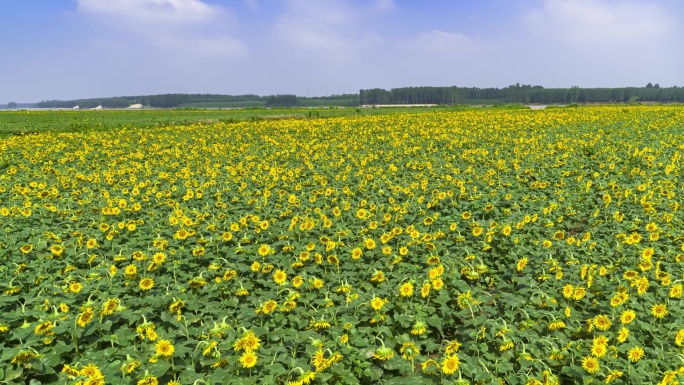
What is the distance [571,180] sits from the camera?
10.3 meters

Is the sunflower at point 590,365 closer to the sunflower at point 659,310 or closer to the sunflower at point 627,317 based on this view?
the sunflower at point 627,317

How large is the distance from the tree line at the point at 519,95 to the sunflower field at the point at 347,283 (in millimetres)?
141997

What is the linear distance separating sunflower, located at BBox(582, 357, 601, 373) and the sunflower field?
2cm

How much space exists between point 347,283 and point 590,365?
8.24 ft

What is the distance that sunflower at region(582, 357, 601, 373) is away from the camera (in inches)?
121

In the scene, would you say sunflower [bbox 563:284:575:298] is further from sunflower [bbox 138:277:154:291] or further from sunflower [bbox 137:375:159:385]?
sunflower [bbox 138:277:154:291]

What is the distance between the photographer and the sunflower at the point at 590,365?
10.1 ft

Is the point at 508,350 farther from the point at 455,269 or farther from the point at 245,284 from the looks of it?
the point at 245,284

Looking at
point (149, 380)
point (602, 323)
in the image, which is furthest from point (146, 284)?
point (602, 323)

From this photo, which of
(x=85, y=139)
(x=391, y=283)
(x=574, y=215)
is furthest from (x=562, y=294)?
(x=85, y=139)

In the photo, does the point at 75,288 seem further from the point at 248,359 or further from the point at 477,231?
the point at 477,231

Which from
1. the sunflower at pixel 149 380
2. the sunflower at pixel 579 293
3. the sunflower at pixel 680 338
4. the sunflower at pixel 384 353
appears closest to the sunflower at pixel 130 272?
the sunflower at pixel 149 380

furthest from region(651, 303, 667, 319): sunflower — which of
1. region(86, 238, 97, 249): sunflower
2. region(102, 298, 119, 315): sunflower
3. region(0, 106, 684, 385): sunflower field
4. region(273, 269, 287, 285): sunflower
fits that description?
region(86, 238, 97, 249): sunflower

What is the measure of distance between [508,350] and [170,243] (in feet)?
16.2
